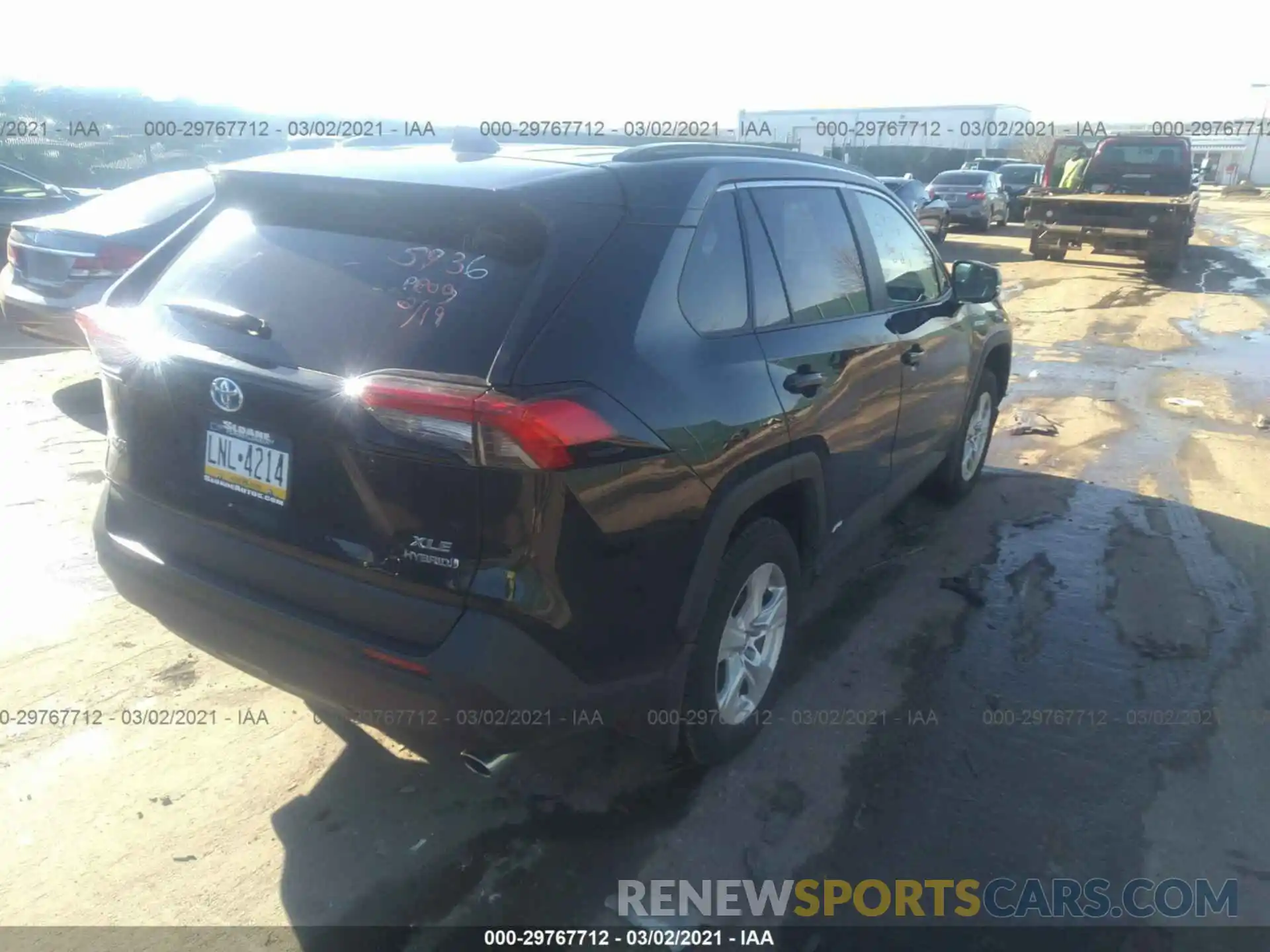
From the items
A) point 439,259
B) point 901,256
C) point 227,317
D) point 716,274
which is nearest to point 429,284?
point 439,259

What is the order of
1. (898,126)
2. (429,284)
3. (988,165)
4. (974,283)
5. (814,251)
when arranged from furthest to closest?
(898,126)
(988,165)
(974,283)
(814,251)
(429,284)

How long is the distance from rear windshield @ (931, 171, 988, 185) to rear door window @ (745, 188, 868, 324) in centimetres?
2187

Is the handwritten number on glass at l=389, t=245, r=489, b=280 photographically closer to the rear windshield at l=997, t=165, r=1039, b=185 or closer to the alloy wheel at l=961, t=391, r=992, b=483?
the alloy wheel at l=961, t=391, r=992, b=483

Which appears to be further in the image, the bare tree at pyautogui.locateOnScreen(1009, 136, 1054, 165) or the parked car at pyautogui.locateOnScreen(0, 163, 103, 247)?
the bare tree at pyautogui.locateOnScreen(1009, 136, 1054, 165)

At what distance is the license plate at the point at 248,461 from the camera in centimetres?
254

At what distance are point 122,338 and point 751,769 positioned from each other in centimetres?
248

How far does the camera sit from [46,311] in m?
7.18

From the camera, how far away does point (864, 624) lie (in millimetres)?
4371

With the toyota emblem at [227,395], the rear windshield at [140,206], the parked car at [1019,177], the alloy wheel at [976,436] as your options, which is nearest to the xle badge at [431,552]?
the toyota emblem at [227,395]

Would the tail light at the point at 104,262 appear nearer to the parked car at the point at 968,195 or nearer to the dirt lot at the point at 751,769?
the dirt lot at the point at 751,769

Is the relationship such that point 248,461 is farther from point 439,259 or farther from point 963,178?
point 963,178

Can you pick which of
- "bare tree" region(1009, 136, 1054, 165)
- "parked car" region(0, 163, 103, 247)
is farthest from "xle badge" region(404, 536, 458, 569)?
"bare tree" region(1009, 136, 1054, 165)

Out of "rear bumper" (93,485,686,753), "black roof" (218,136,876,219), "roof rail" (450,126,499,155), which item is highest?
→ "roof rail" (450,126,499,155)

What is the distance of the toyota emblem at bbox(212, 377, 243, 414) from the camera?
2.57 m
